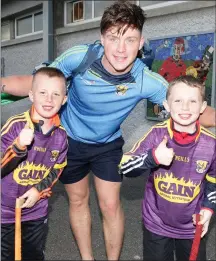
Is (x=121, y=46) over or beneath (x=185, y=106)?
over

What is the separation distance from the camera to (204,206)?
2.30m

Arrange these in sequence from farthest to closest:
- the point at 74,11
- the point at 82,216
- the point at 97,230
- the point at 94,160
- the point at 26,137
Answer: the point at 74,11 → the point at 97,230 → the point at 82,216 → the point at 94,160 → the point at 26,137

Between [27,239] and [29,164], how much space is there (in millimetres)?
485

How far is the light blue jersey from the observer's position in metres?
2.59

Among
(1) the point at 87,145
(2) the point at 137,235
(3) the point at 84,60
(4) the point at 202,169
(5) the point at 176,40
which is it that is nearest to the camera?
(4) the point at 202,169

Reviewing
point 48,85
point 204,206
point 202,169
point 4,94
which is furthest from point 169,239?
point 4,94

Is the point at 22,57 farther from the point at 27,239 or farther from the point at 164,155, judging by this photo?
the point at 164,155

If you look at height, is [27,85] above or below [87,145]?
above

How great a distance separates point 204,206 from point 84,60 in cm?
110

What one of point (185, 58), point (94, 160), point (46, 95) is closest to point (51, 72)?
point (46, 95)

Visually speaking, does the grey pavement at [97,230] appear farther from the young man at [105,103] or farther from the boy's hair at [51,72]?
the boy's hair at [51,72]

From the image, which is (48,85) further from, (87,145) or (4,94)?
(87,145)

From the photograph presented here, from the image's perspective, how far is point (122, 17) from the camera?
249cm

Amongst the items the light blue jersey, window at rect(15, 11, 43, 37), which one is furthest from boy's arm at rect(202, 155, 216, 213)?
window at rect(15, 11, 43, 37)
